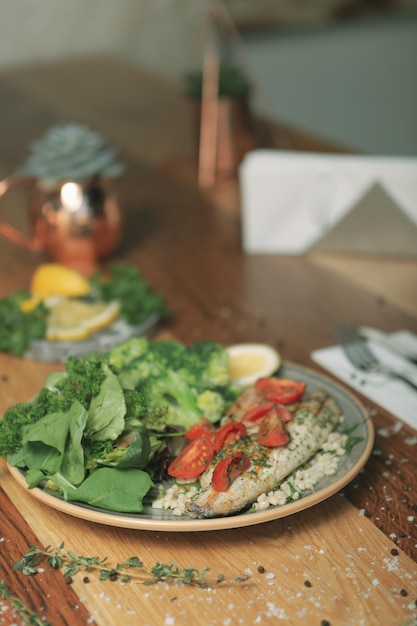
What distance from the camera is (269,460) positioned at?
1.13m

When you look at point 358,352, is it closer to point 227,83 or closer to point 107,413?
point 107,413

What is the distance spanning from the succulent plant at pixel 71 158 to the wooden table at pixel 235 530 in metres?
0.25

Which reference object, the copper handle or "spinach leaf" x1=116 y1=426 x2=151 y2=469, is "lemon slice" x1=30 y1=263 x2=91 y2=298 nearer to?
the copper handle

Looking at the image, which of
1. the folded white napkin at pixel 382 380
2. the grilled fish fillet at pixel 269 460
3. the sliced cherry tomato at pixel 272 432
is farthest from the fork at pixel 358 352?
the sliced cherry tomato at pixel 272 432

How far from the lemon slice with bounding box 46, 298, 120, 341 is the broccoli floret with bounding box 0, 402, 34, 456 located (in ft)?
1.58

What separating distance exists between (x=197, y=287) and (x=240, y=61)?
2.53 m

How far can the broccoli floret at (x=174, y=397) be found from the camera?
130 cm

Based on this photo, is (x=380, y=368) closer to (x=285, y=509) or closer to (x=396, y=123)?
(x=285, y=509)

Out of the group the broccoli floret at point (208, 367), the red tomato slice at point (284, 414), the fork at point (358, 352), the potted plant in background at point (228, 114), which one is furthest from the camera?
the potted plant in background at point (228, 114)

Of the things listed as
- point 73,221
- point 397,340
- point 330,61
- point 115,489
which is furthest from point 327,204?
point 330,61

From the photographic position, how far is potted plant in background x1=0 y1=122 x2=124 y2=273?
78.7 inches

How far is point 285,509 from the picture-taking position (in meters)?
1.07

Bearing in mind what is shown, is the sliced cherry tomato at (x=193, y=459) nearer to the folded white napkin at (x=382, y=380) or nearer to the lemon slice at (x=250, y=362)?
the lemon slice at (x=250, y=362)

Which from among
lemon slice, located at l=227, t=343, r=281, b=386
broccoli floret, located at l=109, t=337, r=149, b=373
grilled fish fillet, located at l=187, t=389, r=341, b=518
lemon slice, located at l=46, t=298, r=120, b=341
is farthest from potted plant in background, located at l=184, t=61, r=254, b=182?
grilled fish fillet, located at l=187, t=389, r=341, b=518
